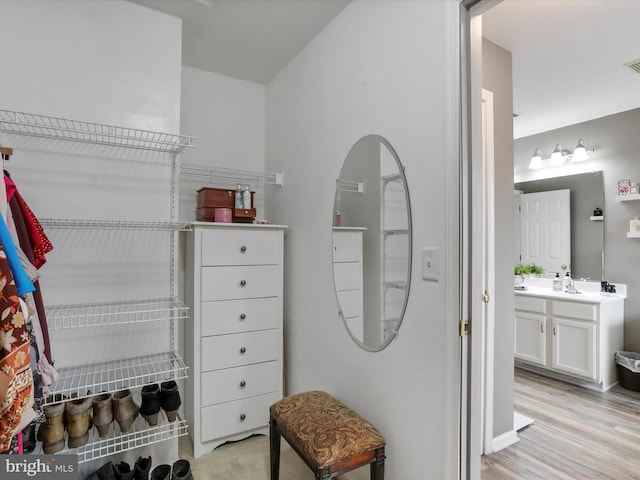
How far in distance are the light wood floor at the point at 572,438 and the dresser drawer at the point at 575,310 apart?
2.14 ft

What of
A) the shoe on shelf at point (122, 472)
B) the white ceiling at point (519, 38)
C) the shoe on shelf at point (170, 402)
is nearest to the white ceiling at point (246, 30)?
the white ceiling at point (519, 38)

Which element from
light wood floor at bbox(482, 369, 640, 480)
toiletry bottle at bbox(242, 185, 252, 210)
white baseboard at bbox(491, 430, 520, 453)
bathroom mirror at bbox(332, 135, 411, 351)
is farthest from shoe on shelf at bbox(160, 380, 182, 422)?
white baseboard at bbox(491, 430, 520, 453)

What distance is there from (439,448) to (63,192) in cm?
213

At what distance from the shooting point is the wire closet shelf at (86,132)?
1.66m

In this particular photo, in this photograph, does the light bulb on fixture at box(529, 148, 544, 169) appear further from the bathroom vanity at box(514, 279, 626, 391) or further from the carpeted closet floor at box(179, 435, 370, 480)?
the carpeted closet floor at box(179, 435, 370, 480)

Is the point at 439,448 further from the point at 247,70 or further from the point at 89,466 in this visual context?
the point at 247,70

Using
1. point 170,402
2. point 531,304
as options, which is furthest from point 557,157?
point 170,402

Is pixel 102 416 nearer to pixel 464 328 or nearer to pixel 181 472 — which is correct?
pixel 181 472

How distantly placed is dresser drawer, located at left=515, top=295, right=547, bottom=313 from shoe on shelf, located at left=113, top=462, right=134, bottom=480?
3464 mm

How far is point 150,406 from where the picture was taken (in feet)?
5.65

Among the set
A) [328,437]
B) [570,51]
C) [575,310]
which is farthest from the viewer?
[575,310]

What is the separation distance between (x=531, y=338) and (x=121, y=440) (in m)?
3.50

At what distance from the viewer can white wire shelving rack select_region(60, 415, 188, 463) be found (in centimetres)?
166

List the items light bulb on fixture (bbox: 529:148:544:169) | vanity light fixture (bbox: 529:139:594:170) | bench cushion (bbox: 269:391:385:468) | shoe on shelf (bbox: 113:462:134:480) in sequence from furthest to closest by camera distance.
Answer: light bulb on fixture (bbox: 529:148:544:169) → vanity light fixture (bbox: 529:139:594:170) → shoe on shelf (bbox: 113:462:134:480) → bench cushion (bbox: 269:391:385:468)
